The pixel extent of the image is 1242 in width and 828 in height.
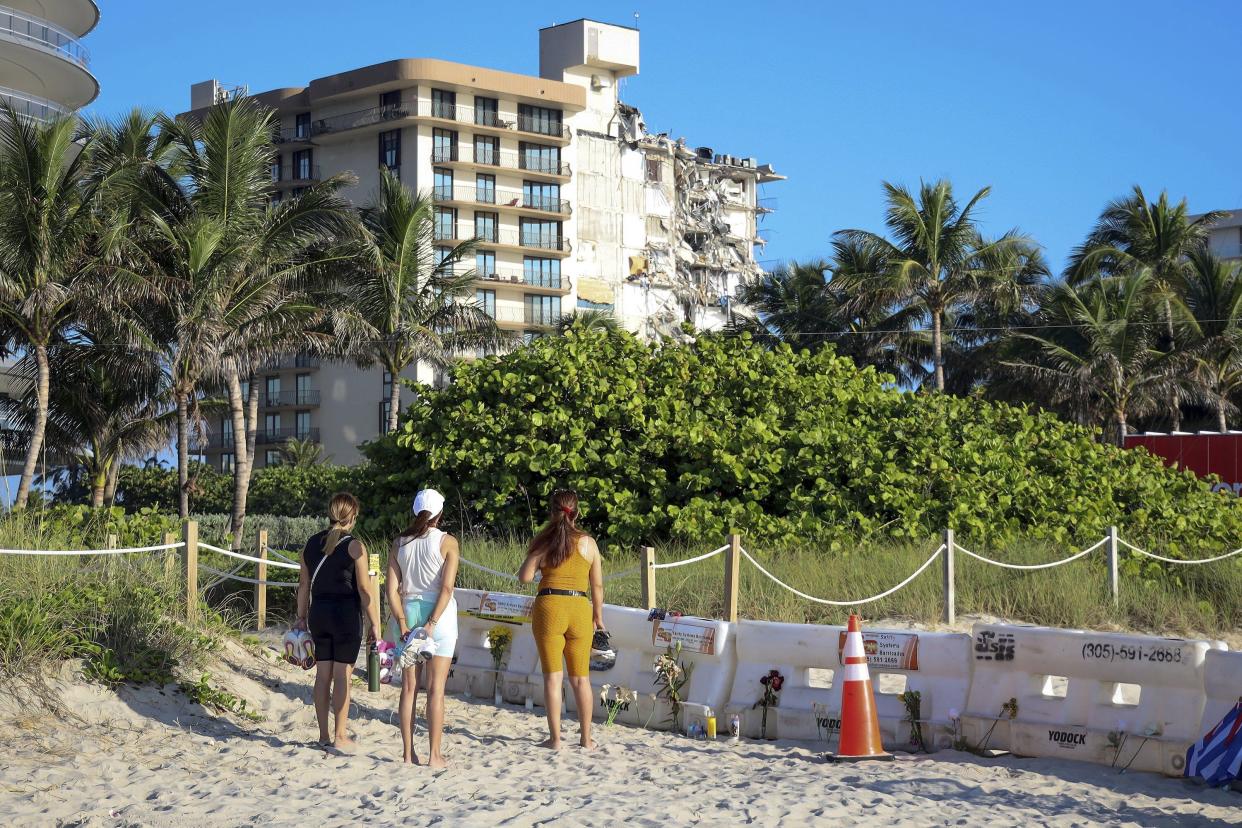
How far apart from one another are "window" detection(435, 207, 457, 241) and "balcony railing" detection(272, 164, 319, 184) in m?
7.36

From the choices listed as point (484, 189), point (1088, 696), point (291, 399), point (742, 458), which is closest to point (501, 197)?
point (484, 189)

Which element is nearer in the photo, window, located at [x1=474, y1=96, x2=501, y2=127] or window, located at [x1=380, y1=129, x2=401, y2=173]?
window, located at [x1=380, y1=129, x2=401, y2=173]

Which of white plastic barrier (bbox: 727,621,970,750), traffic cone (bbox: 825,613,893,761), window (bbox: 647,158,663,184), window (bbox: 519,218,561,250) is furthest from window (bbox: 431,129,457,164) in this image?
traffic cone (bbox: 825,613,893,761)

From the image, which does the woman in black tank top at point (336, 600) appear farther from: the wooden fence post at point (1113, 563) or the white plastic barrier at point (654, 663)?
the wooden fence post at point (1113, 563)

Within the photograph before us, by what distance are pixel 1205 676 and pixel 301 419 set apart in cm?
6494

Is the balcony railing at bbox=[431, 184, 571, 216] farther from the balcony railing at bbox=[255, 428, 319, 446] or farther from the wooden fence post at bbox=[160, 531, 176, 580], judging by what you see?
the wooden fence post at bbox=[160, 531, 176, 580]

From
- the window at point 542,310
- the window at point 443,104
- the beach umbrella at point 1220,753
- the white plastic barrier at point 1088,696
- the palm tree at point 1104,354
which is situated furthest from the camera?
the window at point 542,310

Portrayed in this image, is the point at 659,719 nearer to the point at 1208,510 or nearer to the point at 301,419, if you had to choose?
the point at 1208,510

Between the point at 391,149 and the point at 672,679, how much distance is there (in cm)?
6083

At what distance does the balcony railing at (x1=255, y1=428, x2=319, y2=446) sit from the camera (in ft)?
224

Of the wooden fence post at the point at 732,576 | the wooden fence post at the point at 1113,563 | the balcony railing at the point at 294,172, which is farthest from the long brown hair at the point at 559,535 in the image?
the balcony railing at the point at 294,172

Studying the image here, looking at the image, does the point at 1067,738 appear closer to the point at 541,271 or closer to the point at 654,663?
the point at 654,663

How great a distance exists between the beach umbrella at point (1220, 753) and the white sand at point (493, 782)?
0.35 ft

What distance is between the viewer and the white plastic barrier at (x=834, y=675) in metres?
8.64
